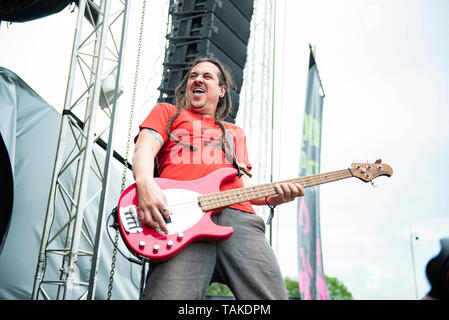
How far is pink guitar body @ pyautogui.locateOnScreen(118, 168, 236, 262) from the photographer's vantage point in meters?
1.38

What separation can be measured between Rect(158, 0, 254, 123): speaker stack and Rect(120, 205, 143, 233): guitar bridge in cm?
349

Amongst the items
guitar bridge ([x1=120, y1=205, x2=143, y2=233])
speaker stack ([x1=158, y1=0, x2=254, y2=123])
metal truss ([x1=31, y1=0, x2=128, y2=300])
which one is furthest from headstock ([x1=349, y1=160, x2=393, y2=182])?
speaker stack ([x1=158, y1=0, x2=254, y2=123])

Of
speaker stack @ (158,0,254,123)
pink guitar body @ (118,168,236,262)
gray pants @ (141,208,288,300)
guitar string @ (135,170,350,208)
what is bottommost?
gray pants @ (141,208,288,300)

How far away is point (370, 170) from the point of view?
7.13 feet

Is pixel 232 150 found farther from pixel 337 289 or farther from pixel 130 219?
pixel 337 289

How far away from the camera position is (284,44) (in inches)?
316

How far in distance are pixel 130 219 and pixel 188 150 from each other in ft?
1.41

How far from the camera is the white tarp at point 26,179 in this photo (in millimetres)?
4066

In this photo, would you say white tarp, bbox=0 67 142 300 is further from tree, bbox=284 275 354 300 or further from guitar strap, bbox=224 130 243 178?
tree, bbox=284 275 354 300

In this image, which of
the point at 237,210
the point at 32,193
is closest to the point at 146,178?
the point at 237,210

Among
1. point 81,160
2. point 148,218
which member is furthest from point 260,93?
point 148,218

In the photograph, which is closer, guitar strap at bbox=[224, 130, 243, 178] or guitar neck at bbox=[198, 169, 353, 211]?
guitar neck at bbox=[198, 169, 353, 211]

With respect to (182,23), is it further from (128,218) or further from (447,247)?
(447,247)
